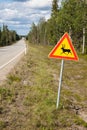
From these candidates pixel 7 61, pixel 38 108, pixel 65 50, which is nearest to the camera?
pixel 38 108

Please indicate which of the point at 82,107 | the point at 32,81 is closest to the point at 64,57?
the point at 82,107

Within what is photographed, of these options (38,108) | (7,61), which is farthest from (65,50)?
(7,61)

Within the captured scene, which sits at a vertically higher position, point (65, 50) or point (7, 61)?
point (65, 50)

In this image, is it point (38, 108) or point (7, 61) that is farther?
point (7, 61)

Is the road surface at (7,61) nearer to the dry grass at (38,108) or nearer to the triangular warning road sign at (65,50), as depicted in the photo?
the dry grass at (38,108)

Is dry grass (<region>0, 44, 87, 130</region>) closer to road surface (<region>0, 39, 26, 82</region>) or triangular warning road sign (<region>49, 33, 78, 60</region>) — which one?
triangular warning road sign (<region>49, 33, 78, 60</region>)

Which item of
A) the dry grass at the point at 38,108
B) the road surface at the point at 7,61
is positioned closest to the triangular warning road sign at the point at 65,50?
the dry grass at the point at 38,108

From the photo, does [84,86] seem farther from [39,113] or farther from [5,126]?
[5,126]

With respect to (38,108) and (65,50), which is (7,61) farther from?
(38,108)

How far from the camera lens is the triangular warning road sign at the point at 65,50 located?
31.6ft

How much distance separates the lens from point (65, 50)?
9.59 metres

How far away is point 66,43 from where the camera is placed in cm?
969

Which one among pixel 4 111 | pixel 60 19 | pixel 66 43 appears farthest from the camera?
pixel 60 19

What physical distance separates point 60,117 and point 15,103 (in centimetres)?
176
